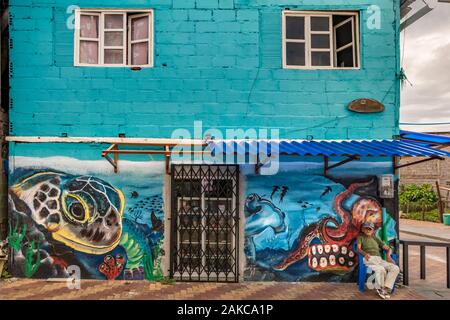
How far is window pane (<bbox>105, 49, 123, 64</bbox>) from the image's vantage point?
762cm

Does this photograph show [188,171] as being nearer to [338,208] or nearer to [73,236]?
[73,236]

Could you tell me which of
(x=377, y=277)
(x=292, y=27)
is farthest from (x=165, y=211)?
(x=292, y=27)

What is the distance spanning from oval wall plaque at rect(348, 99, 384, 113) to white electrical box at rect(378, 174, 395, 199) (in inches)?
53.7

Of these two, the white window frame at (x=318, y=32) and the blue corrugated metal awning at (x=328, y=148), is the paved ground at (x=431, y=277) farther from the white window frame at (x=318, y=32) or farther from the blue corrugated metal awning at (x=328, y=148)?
the white window frame at (x=318, y=32)

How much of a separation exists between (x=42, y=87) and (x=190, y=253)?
4522 millimetres

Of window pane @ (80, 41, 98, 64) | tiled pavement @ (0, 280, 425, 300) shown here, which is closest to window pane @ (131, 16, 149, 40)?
window pane @ (80, 41, 98, 64)

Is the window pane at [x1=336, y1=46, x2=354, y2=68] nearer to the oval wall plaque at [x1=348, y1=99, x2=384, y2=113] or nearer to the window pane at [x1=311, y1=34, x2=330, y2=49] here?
the window pane at [x1=311, y1=34, x2=330, y2=49]

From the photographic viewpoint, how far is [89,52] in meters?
7.60

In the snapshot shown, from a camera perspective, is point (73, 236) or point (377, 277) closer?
point (377, 277)

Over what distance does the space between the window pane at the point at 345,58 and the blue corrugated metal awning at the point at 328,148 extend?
5.94 ft

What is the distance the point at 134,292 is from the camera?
21.9ft

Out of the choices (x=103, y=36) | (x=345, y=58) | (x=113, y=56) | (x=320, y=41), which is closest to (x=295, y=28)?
(x=320, y=41)

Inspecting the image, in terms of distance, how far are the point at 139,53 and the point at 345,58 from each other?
172 inches
